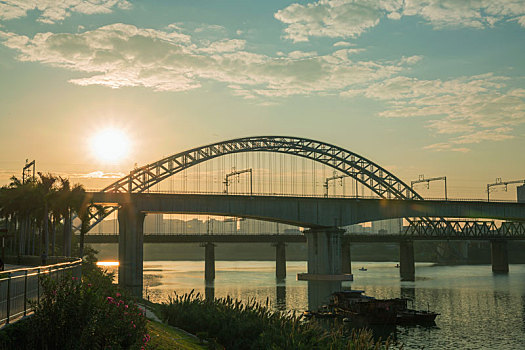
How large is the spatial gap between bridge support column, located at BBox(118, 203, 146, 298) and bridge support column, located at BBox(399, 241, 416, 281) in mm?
69382

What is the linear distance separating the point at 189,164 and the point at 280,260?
51.6 metres

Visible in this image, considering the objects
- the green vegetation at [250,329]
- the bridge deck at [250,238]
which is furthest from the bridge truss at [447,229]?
the green vegetation at [250,329]

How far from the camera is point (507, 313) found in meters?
67.4

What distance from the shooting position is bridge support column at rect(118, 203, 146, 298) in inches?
3565

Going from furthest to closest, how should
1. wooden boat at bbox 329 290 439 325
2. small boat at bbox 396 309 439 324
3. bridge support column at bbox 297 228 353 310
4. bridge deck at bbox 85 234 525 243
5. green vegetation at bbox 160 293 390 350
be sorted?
1. bridge deck at bbox 85 234 525 243
2. bridge support column at bbox 297 228 353 310
3. small boat at bbox 396 309 439 324
4. wooden boat at bbox 329 290 439 325
5. green vegetation at bbox 160 293 390 350

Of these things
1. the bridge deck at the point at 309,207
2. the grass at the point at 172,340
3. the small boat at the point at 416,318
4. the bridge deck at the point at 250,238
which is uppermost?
the bridge deck at the point at 309,207

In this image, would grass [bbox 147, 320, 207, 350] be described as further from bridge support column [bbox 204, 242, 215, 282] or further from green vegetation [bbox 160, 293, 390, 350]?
bridge support column [bbox 204, 242, 215, 282]

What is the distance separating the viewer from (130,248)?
92250 mm

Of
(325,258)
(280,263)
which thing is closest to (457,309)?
(325,258)

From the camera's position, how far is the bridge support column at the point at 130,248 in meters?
90.6

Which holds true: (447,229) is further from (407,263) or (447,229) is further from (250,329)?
(250,329)

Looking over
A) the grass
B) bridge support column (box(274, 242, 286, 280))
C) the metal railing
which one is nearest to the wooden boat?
the grass

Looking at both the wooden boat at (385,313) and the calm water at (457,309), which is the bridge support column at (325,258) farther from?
the wooden boat at (385,313)

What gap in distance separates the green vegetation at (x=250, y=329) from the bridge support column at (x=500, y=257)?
477ft
